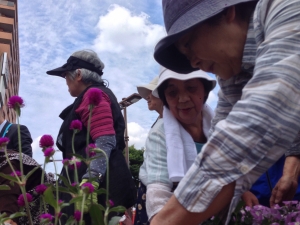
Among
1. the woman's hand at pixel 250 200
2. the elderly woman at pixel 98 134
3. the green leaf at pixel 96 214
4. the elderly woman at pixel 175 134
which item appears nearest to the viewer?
the green leaf at pixel 96 214

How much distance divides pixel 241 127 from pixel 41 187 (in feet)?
2.96

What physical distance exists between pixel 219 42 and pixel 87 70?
1863mm

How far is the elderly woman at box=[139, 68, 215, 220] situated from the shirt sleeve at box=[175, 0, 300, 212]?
0.88 meters

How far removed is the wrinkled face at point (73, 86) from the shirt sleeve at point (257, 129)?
217 cm

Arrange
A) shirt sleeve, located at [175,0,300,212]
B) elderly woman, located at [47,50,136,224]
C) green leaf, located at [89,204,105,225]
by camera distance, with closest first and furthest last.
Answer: shirt sleeve, located at [175,0,300,212] < green leaf, located at [89,204,105,225] < elderly woman, located at [47,50,136,224]

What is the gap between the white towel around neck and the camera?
1838 mm

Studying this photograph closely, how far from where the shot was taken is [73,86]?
2.98 m

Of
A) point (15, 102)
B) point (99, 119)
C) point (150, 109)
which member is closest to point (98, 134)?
point (99, 119)

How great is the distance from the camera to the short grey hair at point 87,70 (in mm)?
2930

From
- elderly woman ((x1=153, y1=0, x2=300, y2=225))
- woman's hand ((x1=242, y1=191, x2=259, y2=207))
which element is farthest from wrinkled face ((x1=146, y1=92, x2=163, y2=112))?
elderly woman ((x1=153, y1=0, x2=300, y2=225))

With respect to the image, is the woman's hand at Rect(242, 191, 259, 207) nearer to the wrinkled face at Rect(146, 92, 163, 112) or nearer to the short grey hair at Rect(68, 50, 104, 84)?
the wrinkled face at Rect(146, 92, 163, 112)

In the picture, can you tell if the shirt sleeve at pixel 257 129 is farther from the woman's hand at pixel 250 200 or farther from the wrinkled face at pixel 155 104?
the wrinkled face at pixel 155 104

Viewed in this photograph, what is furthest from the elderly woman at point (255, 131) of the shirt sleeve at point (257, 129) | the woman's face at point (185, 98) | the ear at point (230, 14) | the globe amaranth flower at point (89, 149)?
the woman's face at point (185, 98)

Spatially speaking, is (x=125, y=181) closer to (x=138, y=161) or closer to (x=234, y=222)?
(x=234, y=222)
